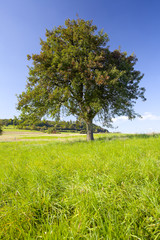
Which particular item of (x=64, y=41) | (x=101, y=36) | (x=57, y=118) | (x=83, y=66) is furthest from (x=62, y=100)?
(x=101, y=36)

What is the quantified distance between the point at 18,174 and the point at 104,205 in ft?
9.76

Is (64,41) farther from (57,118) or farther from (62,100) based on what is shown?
(57,118)

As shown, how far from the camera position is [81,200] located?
2111 millimetres

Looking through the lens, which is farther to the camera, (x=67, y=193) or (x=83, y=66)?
(x=83, y=66)

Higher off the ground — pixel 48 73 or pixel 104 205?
pixel 48 73

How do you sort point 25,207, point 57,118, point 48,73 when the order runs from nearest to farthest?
point 25,207 → point 48,73 → point 57,118

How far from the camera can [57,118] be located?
57.4 feet

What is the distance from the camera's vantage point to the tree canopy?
14.5m

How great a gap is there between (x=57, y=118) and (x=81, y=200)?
1580cm

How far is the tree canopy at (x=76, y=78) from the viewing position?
14469 mm

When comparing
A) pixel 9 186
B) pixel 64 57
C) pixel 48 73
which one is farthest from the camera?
pixel 48 73

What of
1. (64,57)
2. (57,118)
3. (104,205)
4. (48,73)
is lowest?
(104,205)

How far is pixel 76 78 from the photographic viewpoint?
576 inches

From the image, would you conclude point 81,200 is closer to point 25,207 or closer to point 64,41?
point 25,207
